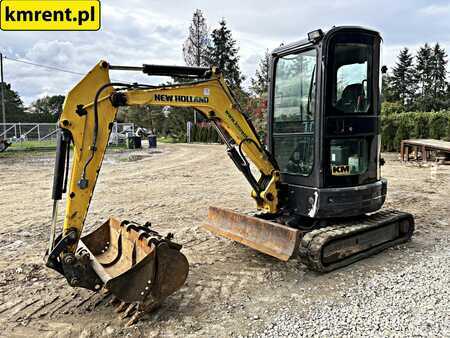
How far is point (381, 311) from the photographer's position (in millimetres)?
3570

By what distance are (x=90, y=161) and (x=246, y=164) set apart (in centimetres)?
190

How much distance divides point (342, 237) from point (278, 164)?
1269mm

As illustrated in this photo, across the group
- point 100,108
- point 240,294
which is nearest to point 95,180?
point 100,108

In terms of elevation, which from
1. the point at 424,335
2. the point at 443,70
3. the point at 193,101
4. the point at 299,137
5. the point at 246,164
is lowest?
the point at 424,335

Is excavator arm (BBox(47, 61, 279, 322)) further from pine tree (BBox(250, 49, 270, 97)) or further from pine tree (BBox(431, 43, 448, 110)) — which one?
pine tree (BBox(431, 43, 448, 110))

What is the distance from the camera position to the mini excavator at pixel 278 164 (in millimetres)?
3525

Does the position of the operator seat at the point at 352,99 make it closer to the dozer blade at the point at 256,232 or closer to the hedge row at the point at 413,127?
the dozer blade at the point at 256,232

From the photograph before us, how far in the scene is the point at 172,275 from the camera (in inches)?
139

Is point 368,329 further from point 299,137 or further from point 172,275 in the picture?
point 299,137

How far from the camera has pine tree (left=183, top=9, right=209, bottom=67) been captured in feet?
135

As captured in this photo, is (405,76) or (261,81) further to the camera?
(405,76)

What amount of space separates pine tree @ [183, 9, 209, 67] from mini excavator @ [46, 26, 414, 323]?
37384 mm

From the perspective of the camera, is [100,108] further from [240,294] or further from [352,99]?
[352,99]

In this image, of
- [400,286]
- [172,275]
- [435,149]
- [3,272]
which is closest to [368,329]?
[400,286]
